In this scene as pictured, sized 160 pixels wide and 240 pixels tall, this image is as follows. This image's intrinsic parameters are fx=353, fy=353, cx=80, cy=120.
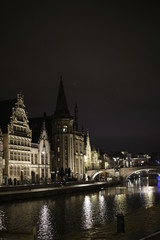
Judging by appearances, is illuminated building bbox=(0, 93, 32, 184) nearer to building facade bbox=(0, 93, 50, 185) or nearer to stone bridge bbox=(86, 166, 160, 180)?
building facade bbox=(0, 93, 50, 185)

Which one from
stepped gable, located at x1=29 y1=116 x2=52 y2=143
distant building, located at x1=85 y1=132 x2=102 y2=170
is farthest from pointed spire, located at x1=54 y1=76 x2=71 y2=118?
distant building, located at x1=85 y1=132 x2=102 y2=170

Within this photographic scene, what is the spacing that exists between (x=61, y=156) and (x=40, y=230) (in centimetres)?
6722

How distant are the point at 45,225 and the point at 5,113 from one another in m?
43.7

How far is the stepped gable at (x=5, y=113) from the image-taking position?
64.9 meters

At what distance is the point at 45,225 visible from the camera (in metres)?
25.4

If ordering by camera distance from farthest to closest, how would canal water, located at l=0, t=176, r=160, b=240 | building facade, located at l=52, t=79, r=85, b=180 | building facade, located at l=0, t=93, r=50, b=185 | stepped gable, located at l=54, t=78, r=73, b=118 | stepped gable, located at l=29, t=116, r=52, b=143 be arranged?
1. stepped gable, located at l=54, t=78, r=73, b=118
2. building facade, located at l=52, t=79, r=85, b=180
3. stepped gable, located at l=29, t=116, r=52, b=143
4. building facade, located at l=0, t=93, r=50, b=185
5. canal water, located at l=0, t=176, r=160, b=240

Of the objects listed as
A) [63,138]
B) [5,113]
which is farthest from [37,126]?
[5,113]

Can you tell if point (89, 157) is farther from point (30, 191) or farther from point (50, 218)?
point (50, 218)

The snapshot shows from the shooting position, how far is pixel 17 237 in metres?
12.7

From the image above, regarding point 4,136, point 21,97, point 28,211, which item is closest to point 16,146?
point 4,136

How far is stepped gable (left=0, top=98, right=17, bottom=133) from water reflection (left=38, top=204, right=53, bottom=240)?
32.5 metres

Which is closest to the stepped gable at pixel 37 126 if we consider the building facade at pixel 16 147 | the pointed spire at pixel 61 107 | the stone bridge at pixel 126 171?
the pointed spire at pixel 61 107

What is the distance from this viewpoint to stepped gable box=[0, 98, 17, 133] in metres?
64.9

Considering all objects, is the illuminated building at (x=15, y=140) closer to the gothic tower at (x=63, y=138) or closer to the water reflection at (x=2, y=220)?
the gothic tower at (x=63, y=138)
